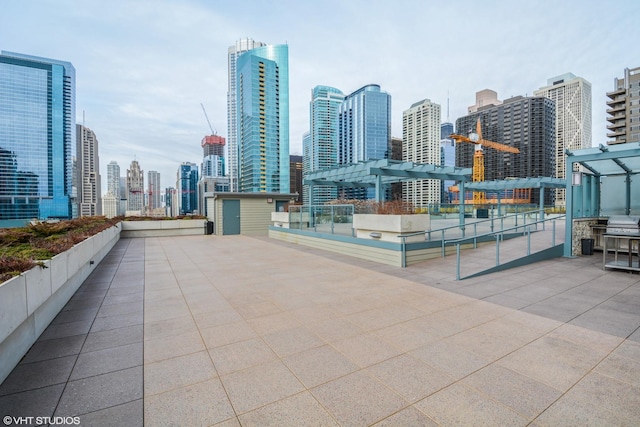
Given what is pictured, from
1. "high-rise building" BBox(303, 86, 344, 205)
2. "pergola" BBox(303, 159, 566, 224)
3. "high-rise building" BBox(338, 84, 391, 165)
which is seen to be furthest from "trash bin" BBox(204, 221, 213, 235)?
"high-rise building" BBox(303, 86, 344, 205)

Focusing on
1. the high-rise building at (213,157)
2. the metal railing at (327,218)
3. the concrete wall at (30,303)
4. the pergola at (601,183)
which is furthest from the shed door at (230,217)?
the high-rise building at (213,157)

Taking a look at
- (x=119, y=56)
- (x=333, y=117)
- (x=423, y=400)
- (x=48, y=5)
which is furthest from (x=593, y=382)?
(x=333, y=117)

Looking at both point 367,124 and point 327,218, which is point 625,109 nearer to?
point 367,124

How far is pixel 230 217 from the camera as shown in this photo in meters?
17.8

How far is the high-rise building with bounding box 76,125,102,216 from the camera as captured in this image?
129m

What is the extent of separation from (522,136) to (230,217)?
110 metres

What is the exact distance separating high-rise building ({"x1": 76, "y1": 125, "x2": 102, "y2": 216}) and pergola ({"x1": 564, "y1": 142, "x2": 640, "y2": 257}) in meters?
154

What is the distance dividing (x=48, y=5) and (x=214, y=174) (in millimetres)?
169419

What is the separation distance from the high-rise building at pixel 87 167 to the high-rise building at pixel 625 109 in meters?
185

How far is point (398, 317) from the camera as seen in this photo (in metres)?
4.16

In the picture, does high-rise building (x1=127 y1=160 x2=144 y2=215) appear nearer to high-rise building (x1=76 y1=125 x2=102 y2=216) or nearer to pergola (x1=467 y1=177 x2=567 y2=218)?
high-rise building (x1=76 y1=125 x2=102 y2=216)

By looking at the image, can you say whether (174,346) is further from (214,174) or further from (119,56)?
(214,174)

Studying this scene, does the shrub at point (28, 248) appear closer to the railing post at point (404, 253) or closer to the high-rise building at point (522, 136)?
the railing post at point (404, 253)

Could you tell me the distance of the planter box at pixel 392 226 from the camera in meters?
7.93
